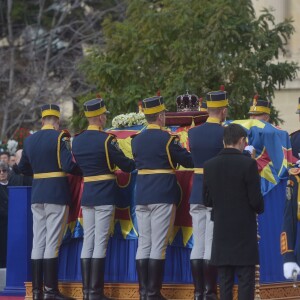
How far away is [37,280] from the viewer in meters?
13.6

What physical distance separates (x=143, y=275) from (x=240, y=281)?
7.19 ft

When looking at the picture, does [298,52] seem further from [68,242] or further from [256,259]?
[256,259]

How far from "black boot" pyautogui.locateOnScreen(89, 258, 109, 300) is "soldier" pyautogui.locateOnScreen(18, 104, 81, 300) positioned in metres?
0.55

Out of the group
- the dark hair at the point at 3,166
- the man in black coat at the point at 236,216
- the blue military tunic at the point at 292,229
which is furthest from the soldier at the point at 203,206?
the dark hair at the point at 3,166

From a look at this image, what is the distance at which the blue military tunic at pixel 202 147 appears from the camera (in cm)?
1271

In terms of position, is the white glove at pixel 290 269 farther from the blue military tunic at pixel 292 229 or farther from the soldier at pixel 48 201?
the soldier at pixel 48 201

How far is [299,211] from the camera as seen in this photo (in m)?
10.0

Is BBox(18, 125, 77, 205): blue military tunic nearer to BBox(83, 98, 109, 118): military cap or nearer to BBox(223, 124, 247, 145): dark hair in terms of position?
BBox(83, 98, 109, 118): military cap

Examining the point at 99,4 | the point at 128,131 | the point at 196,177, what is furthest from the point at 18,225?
the point at 99,4

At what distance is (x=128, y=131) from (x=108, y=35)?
6.99 metres

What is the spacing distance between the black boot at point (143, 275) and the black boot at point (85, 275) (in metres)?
0.59

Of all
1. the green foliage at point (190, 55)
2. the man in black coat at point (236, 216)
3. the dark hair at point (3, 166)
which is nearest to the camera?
the man in black coat at point (236, 216)

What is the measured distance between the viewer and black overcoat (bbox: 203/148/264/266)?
1094 cm

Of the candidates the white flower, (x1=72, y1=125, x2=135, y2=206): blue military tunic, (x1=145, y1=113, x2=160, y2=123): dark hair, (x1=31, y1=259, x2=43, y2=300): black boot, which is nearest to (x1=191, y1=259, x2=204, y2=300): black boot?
(x1=72, y1=125, x2=135, y2=206): blue military tunic
